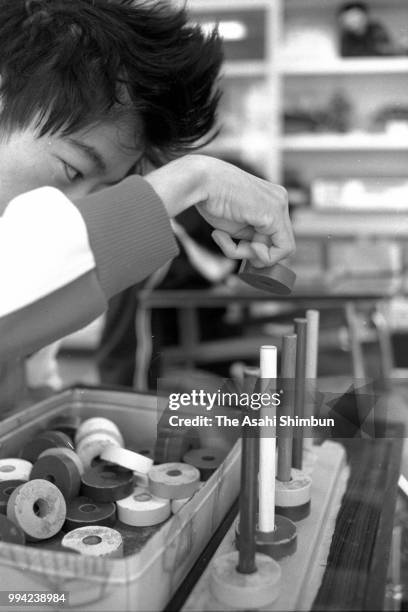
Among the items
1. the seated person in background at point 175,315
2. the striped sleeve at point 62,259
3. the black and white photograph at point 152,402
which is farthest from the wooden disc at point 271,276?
the seated person in background at point 175,315

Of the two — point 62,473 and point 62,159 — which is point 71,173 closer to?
point 62,159

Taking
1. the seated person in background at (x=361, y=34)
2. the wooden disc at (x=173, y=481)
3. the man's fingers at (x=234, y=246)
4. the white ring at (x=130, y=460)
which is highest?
the seated person in background at (x=361, y=34)

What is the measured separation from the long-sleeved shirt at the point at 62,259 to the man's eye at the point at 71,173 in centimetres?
15

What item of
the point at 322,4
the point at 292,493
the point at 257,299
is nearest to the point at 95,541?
the point at 292,493

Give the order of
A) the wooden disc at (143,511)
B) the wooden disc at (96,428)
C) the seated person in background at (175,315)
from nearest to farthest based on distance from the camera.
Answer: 1. the wooden disc at (143,511)
2. the wooden disc at (96,428)
3. the seated person in background at (175,315)

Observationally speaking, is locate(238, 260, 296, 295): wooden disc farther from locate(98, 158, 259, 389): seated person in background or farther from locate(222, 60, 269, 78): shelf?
locate(222, 60, 269, 78): shelf

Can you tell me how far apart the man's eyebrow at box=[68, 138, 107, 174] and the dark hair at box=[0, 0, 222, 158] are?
11mm

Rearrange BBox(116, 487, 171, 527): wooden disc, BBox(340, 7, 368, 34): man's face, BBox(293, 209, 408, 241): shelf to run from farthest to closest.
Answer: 1. BBox(293, 209, 408, 241): shelf
2. BBox(340, 7, 368, 34): man's face
3. BBox(116, 487, 171, 527): wooden disc

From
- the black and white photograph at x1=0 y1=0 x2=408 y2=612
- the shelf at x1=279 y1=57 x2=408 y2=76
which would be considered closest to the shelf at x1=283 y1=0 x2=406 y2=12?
the shelf at x1=279 y1=57 x2=408 y2=76

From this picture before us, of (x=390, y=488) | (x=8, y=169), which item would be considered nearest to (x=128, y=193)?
(x=8, y=169)

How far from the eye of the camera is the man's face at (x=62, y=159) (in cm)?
54

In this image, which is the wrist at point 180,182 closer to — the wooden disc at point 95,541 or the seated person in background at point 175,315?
the wooden disc at point 95,541

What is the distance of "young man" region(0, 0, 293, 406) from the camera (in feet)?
1.30

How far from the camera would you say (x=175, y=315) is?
2035 mm
